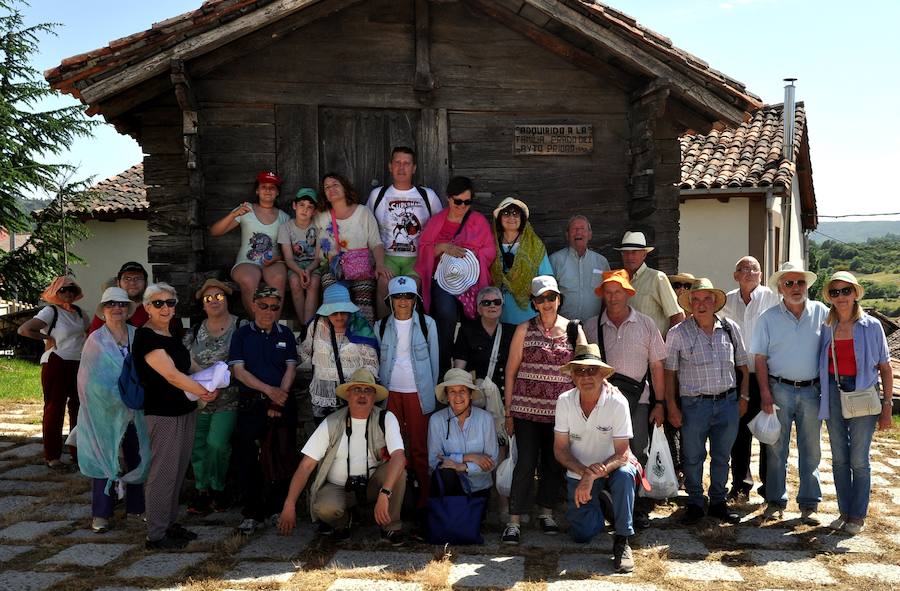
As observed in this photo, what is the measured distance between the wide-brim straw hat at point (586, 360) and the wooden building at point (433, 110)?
91.3 inches

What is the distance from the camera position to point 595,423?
5.31 meters

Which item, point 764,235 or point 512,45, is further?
point 764,235

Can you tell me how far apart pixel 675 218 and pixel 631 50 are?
1.72 m

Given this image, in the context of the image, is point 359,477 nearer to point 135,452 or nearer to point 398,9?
point 135,452

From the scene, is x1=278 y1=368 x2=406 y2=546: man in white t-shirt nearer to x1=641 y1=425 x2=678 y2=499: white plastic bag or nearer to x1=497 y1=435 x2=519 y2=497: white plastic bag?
Answer: x1=497 y1=435 x2=519 y2=497: white plastic bag

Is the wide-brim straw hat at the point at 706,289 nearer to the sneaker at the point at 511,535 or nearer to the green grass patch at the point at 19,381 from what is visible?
the sneaker at the point at 511,535

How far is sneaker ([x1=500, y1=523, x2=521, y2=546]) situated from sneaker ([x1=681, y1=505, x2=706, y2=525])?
1.34 meters

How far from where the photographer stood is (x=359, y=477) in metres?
5.57

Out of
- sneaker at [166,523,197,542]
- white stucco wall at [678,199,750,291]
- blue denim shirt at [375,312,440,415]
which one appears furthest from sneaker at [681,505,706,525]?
white stucco wall at [678,199,750,291]

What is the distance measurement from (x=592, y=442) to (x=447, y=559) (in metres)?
1.24

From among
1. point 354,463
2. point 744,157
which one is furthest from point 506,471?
point 744,157

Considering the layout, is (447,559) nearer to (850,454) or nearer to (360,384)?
(360,384)

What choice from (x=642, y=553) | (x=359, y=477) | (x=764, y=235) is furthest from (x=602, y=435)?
(x=764, y=235)

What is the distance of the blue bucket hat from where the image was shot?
576 cm
